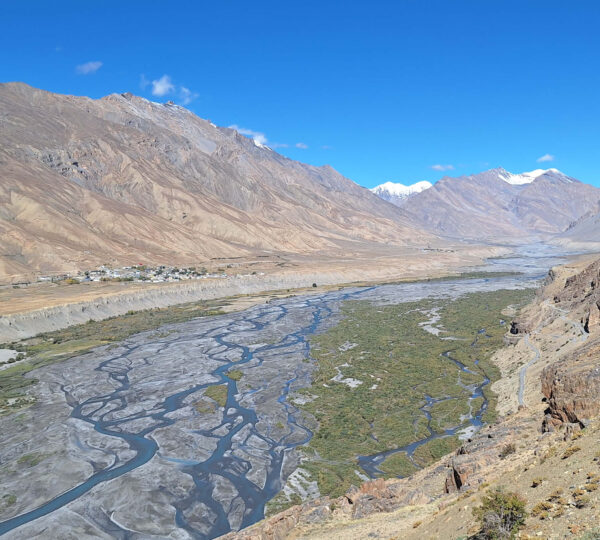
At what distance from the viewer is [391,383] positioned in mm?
51312

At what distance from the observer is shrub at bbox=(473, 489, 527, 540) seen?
45.1 feet

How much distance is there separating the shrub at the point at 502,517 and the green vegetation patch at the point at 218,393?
35.3m

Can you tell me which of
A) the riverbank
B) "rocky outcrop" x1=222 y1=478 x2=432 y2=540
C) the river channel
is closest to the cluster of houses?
the riverbank

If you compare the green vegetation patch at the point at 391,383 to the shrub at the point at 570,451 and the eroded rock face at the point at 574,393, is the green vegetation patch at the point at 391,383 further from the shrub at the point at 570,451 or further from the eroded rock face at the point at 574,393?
the shrub at the point at 570,451

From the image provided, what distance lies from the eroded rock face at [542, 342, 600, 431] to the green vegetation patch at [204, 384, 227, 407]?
1181 inches

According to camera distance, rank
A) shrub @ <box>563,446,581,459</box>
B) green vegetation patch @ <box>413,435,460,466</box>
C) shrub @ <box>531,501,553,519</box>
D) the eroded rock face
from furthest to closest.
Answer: green vegetation patch @ <box>413,435,460,466</box> → the eroded rock face → shrub @ <box>563,446,581,459</box> → shrub @ <box>531,501,553,519</box>

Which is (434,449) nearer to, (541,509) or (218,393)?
(541,509)

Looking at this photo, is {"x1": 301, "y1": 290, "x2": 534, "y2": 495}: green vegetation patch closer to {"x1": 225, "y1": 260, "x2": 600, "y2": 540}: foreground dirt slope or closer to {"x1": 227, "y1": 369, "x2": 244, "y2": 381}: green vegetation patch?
{"x1": 225, "y1": 260, "x2": 600, "y2": 540}: foreground dirt slope

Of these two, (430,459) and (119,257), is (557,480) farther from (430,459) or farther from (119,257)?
(119,257)

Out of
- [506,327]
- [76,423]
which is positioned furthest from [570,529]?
[506,327]

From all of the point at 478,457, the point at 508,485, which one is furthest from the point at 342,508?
the point at 508,485

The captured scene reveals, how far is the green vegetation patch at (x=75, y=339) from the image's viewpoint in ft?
176

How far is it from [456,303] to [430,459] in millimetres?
70379

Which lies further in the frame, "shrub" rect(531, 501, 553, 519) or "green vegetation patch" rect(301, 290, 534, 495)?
"green vegetation patch" rect(301, 290, 534, 495)
